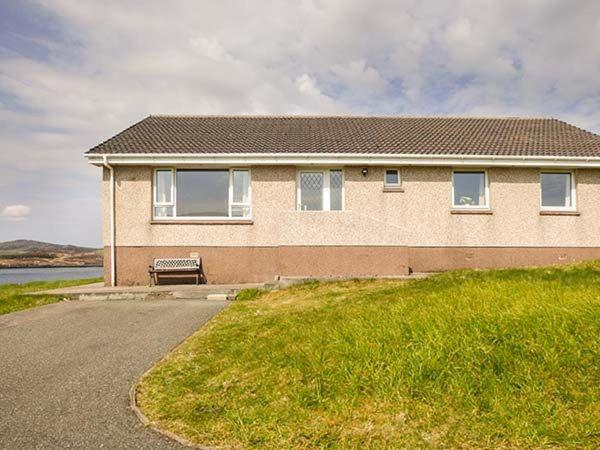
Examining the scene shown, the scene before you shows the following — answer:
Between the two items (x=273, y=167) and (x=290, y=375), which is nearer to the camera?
(x=290, y=375)

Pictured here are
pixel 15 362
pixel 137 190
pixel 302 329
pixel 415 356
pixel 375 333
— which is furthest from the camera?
pixel 137 190

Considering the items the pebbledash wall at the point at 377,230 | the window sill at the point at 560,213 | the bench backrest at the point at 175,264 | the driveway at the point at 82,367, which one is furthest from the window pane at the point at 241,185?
the window sill at the point at 560,213

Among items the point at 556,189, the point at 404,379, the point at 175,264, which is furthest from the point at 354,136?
the point at 404,379

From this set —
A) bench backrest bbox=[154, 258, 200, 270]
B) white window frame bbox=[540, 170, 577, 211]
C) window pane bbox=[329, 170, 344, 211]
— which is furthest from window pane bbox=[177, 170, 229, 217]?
white window frame bbox=[540, 170, 577, 211]

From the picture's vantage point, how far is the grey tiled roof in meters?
12.3

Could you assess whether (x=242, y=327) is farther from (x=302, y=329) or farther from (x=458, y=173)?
(x=458, y=173)

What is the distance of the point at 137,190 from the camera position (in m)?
12.0

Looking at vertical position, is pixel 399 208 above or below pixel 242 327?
above

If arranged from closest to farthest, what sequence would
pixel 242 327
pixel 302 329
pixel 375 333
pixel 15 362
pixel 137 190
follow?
1. pixel 375 333
2. pixel 15 362
3. pixel 302 329
4. pixel 242 327
5. pixel 137 190

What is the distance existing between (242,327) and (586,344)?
14.6 feet

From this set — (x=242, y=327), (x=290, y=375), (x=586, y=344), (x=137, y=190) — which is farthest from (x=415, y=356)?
(x=137, y=190)

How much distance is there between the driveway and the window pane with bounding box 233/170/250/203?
430 cm

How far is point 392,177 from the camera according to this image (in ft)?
40.1

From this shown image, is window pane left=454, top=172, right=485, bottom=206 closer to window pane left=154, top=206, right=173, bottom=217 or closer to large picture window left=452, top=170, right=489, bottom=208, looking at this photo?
large picture window left=452, top=170, right=489, bottom=208
